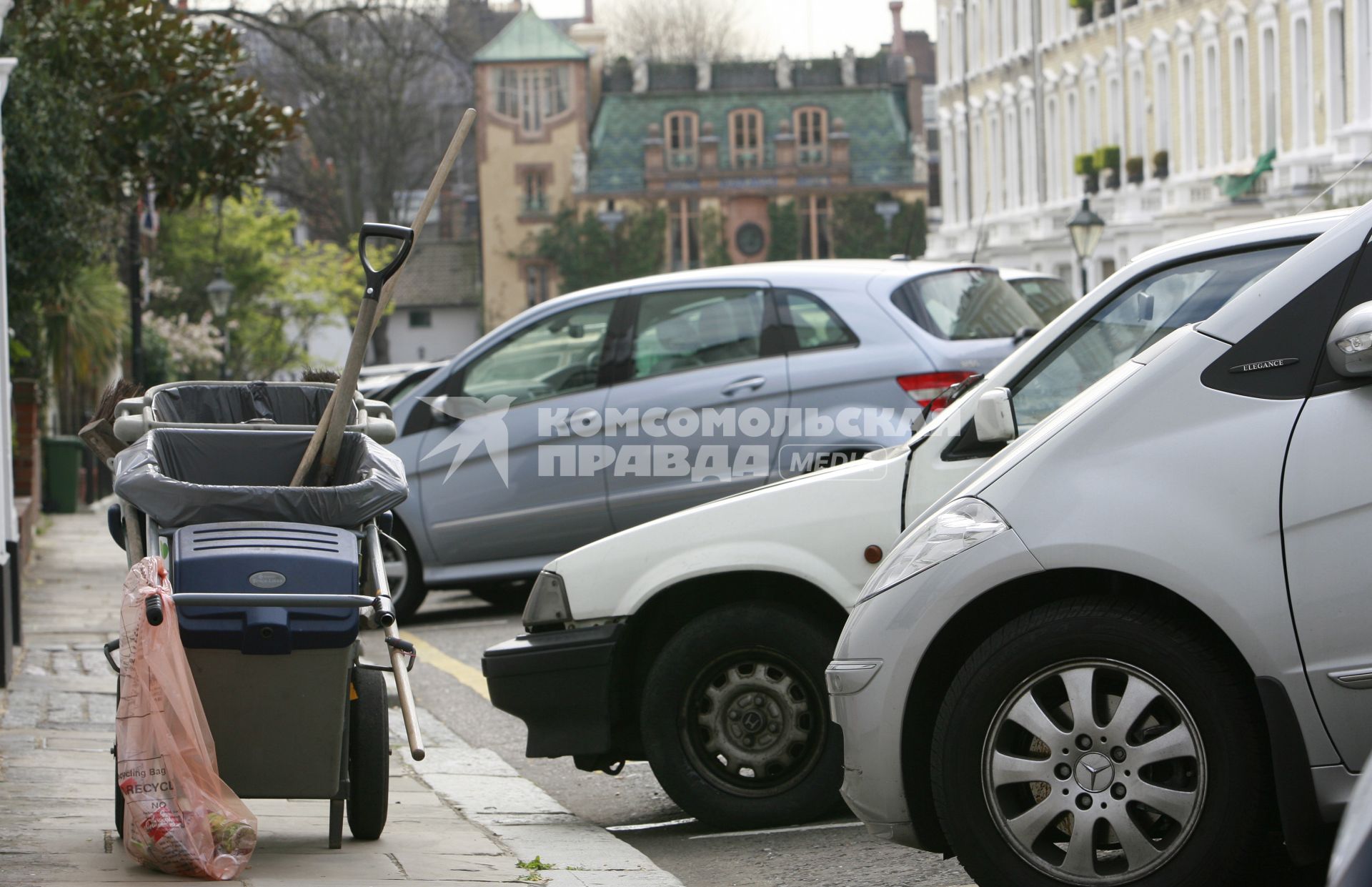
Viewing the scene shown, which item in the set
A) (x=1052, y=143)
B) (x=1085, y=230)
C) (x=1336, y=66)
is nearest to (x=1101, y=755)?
(x=1085, y=230)

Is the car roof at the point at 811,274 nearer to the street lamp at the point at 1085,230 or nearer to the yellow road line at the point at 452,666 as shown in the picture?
the yellow road line at the point at 452,666

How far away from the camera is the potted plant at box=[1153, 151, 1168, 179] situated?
41.9 meters

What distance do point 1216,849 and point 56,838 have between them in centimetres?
359

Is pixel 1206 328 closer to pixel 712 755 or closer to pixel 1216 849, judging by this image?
pixel 1216 849

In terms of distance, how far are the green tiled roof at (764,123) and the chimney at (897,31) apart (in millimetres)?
5927

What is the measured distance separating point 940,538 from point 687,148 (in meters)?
92.2

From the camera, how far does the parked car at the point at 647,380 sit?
10.4 meters

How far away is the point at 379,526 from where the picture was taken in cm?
646

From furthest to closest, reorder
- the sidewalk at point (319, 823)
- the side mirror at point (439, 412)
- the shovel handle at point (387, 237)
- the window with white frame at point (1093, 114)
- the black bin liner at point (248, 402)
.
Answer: the window with white frame at point (1093, 114)
the side mirror at point (439, 412)
the black bin liner at point (248, 402)
the shovel handle at point (387, 237)
the sidewalk at point (319, 823)

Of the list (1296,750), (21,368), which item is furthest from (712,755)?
(21,368)

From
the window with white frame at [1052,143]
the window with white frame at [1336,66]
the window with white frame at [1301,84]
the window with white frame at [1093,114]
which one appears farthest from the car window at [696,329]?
the window with white frame at [1052,143]

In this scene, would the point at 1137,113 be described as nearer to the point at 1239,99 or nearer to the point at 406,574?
the point at 1239,99

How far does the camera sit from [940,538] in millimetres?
4887
